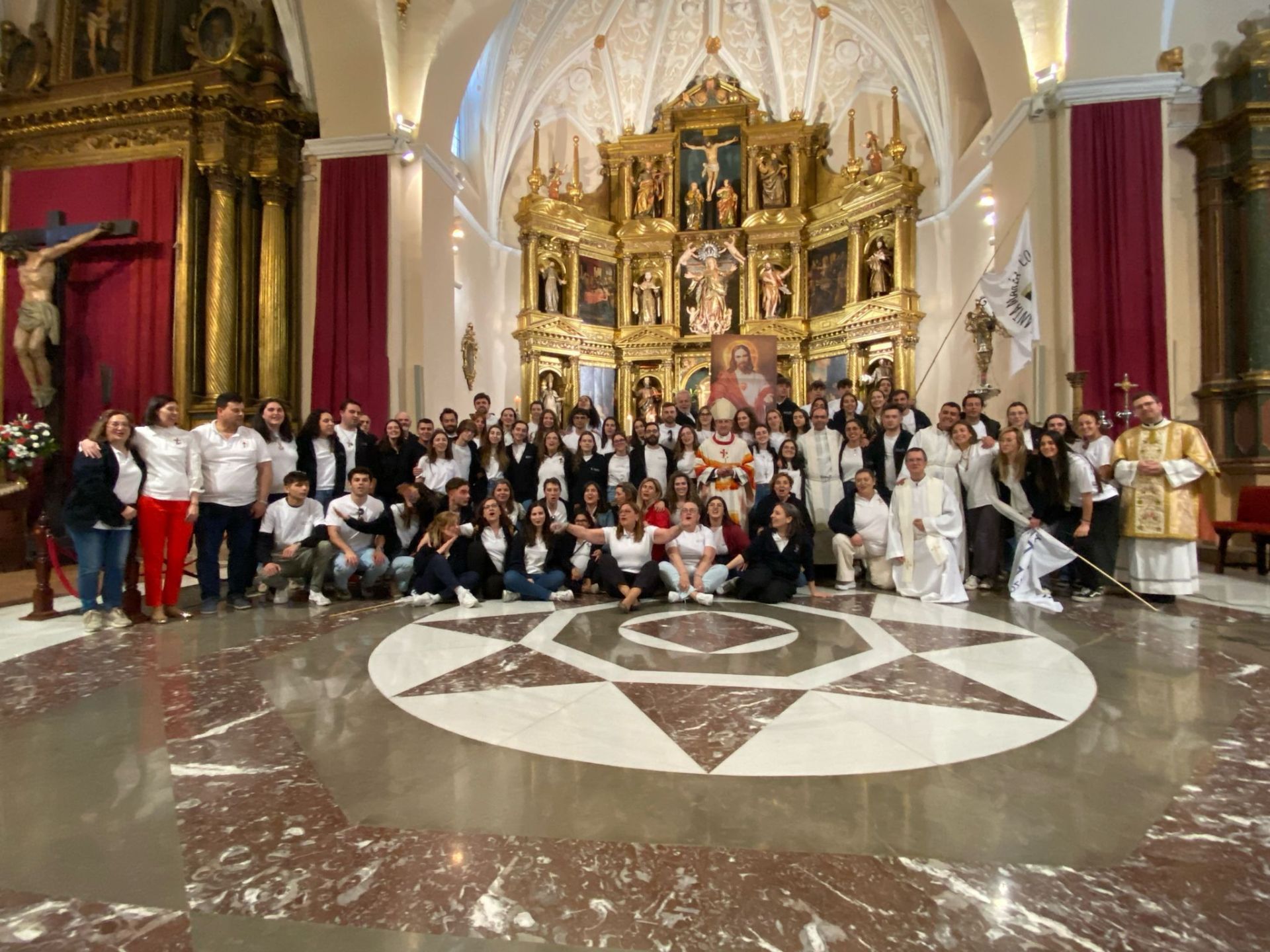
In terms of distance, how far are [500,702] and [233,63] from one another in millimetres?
9608

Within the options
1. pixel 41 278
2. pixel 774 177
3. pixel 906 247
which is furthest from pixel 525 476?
pixel 774 177

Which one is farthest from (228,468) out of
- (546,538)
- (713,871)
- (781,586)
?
(713,871)

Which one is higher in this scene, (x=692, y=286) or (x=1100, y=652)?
(x=692, y=286)

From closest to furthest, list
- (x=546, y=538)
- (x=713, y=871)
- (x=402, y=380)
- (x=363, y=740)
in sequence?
(x=713, y=871)
(x=363, y=740)
(x=546, y=538)
(x=402, y=380)

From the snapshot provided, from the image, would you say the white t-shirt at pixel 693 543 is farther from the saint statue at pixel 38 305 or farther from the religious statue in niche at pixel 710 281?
the religious statue in niche at pixel 710 281

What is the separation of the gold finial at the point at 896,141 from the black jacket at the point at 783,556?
10649 millimetres

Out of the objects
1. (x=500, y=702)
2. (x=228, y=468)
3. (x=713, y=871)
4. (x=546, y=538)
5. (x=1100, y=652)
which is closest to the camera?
(x=713, y=871)

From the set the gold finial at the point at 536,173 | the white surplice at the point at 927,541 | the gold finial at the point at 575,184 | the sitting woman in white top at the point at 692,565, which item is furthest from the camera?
the gold finial at the point at 575,184

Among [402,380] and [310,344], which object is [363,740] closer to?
[402,380]

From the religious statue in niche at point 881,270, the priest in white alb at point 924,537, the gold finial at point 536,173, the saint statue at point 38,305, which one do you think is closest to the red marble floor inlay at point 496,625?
the priest in white alb at point 924,537

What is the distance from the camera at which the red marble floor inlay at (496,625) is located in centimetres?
411

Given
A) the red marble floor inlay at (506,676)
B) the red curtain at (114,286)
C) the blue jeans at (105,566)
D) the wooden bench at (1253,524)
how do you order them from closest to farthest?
1. the red marble floor inlay at (506,676)
2. the blue jeans at (105,566)
3. the wooden bench at (1253,524)
4. the red curtain at (114,286)

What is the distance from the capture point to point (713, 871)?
5.57 feet

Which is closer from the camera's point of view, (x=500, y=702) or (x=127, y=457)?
(x=500, y=702)
